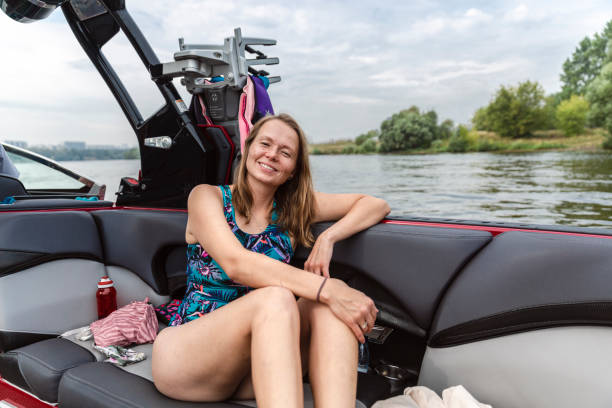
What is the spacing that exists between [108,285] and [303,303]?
105 centimetres

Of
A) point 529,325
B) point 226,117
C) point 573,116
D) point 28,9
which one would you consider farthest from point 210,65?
point 573,116

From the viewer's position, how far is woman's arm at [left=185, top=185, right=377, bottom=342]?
100 cm

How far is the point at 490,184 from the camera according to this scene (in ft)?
41.2

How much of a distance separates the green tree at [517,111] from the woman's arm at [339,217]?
17.1 m

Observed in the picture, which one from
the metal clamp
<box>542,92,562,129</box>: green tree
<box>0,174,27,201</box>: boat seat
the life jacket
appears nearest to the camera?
<box>0,174,27,201</box>: boat seat

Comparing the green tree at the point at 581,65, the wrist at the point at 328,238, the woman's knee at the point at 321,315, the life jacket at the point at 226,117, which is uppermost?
the green tree at the point at 581,65

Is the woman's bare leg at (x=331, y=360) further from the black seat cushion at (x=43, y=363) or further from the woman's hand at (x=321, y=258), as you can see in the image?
the black seat cushion at (x=43, y=363)

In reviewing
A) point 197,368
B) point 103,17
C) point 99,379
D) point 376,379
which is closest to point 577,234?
point 376,379

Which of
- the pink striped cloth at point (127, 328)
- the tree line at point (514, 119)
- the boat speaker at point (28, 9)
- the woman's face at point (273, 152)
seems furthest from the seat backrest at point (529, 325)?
the tree line at point (514, 119)

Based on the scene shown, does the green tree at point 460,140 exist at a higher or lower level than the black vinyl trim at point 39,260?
higher

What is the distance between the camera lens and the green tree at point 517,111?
1667 centimetres

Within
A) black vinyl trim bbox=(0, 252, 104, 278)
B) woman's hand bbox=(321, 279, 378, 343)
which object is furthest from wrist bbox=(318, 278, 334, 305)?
black vinyl trim bbox=(0, 252, 104, 278)

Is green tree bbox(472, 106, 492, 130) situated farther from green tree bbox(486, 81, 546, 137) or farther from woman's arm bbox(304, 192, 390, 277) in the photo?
woman's arm bbox(304, 192, 390, 277)

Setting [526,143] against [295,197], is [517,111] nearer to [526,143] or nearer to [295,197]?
[526,143]
